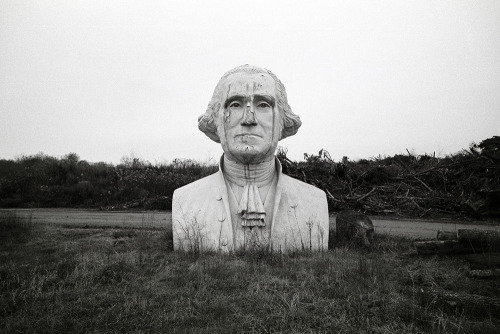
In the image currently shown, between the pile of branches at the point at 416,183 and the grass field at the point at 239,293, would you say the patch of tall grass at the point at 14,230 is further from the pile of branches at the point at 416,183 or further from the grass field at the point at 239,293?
the pile of branches at the point at 416,183

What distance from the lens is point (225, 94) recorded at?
5227 millimetres

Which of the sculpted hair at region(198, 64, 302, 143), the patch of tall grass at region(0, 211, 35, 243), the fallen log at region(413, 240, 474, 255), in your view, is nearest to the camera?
the fallen log at region(413, 240, 474, 255)

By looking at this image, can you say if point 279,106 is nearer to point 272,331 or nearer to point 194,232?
point 194,232

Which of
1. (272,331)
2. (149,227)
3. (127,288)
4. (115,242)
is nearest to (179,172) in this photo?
(149,227)

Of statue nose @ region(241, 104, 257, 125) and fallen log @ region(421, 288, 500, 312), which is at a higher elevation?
statue nose @ region(241, 104, 257, 125)

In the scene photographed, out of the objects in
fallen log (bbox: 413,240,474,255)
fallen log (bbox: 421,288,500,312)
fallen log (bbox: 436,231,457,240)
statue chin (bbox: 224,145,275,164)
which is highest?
statue chin (bbox: 224,145,275,164)

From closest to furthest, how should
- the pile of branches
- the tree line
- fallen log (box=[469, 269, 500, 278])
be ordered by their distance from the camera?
1. fallen log (box=[469, 269, 500, 278])
2. the pile of branches
3. the tree line

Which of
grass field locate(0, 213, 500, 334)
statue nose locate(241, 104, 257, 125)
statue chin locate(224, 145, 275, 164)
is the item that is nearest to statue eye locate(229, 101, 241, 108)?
statue nose locate(241, 104, 257, 125)

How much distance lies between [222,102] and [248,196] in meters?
1.34

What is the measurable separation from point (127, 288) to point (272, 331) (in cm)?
149

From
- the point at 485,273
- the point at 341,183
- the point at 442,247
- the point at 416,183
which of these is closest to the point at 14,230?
the point at 442,247

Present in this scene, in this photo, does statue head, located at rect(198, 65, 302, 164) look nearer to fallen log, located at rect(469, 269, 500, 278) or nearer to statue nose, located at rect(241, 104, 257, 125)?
statue nose, located at rect(241, 104, 257, 125)

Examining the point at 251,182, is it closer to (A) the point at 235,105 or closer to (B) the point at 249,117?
(B) the point at 249,117

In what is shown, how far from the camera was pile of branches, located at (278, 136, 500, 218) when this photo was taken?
8750mm
